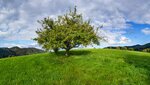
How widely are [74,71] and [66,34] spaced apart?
988cm

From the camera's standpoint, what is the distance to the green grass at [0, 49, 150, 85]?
35.1 m

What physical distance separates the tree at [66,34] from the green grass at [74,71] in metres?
2.56

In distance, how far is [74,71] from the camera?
38969mm

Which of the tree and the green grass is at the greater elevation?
the tree

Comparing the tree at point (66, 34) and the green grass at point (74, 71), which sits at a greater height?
the tree at point (66, 34)

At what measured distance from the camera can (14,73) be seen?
128ft

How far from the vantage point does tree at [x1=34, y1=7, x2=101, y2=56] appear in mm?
46781

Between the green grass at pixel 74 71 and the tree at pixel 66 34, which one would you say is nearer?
the green grass at pixel 74 71

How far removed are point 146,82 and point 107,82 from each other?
5155mm

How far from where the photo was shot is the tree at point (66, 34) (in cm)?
4678

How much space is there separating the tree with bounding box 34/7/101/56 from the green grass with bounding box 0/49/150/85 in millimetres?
2559

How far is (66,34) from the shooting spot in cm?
4681

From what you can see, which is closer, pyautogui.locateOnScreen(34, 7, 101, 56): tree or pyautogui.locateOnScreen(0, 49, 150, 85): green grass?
pyautogui.locateOnScreen(0, 49, 150, 85): green grass

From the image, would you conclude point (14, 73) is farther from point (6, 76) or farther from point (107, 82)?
point (107, 82)
